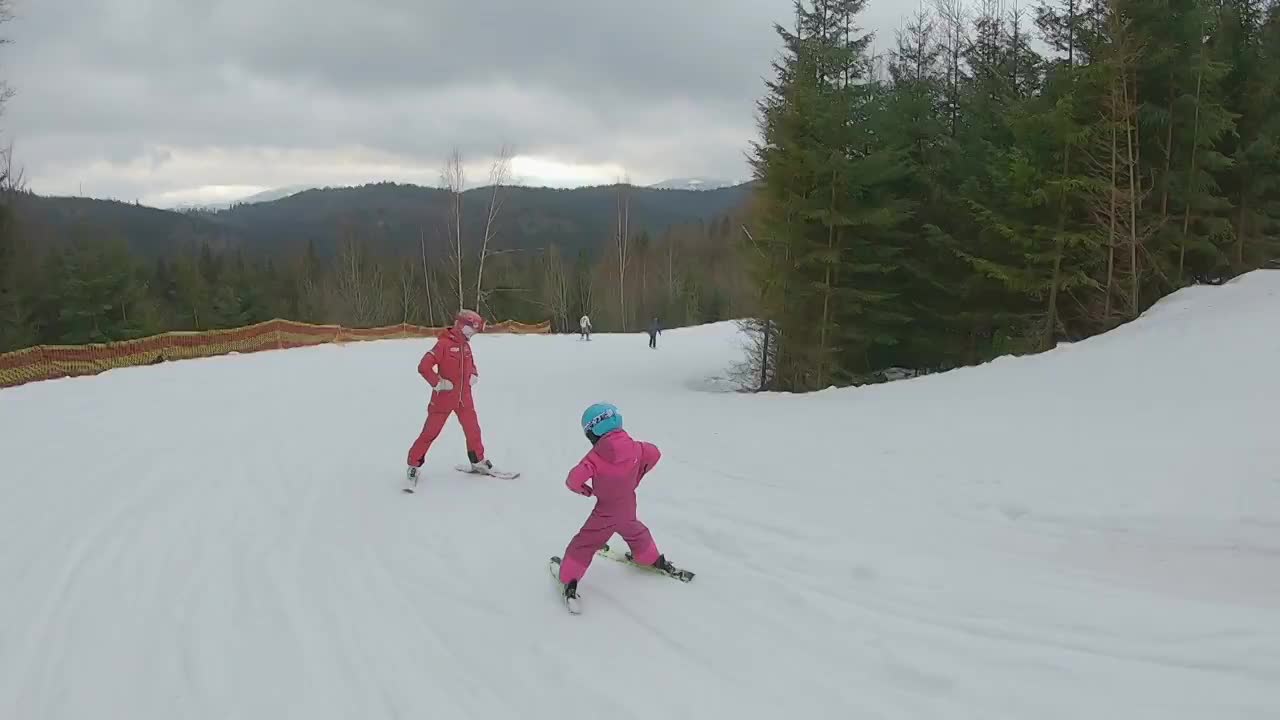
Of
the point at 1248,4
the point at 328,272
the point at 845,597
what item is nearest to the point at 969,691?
the point at 845,597

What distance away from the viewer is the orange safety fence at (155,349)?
1944 centimetres

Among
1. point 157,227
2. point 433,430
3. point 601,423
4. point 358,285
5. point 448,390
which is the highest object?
point 157,227

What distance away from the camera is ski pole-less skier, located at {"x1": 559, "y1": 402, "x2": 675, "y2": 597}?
5043 mm

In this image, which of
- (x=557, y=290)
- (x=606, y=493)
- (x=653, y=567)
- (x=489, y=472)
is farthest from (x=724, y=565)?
(x=557, y=290)

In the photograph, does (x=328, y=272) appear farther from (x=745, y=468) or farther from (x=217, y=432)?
(x=745, y=468)

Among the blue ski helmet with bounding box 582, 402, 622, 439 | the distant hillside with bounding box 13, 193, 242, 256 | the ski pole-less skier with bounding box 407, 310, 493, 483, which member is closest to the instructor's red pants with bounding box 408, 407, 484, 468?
the ski pole-less skier with bounding box 407, 310, 493, 483

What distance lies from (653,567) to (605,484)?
952mm

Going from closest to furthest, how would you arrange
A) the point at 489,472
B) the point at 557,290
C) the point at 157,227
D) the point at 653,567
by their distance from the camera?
the point at 653,567
the point at 489,472
the point at 557,290
the point at 157,227

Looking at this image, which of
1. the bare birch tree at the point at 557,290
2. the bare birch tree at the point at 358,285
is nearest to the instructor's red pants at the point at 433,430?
the bare birch tree at the point at 358,285

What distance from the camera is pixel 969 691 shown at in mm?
3814

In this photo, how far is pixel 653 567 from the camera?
219 inches

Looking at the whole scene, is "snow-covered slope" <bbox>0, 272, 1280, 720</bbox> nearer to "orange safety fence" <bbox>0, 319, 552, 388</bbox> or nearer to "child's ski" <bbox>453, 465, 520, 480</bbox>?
"child's ski" <bbox>453, 465, 520, 480</bbox>

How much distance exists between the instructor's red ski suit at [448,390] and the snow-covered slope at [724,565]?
602 mm

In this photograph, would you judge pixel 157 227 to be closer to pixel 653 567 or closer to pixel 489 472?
pixel 489 472
